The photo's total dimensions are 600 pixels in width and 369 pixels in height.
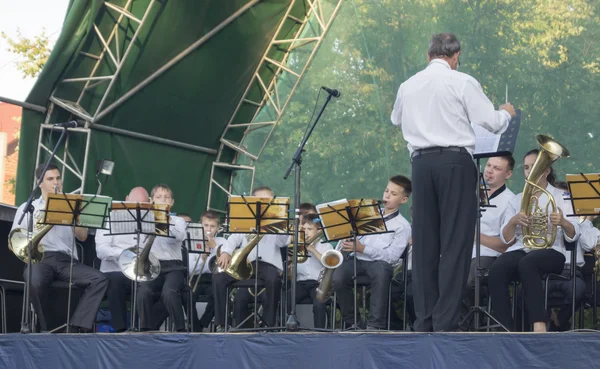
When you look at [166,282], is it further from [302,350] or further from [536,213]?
[536,213]

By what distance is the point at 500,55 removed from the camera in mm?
16344

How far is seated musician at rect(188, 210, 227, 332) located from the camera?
916 cm

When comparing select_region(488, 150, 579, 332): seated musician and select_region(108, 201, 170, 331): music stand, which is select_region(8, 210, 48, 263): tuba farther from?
select_region(488, 150, 579, 332): seated musician

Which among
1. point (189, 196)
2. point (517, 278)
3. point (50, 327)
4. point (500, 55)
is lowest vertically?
point (50, 327)

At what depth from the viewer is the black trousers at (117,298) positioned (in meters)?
8.38

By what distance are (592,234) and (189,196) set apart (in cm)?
693

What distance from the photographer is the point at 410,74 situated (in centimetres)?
1742

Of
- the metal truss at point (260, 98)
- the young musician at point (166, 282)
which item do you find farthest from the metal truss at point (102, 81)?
the young musician at point (166, 282)

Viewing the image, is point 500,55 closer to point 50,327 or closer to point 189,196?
point 189,196

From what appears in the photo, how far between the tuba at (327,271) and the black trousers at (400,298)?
586 millimetres

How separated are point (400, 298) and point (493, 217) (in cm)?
136

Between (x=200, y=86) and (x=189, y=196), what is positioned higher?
(x=200, y=86)

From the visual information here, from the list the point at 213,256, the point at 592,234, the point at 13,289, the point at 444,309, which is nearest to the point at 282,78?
the point at 213,256

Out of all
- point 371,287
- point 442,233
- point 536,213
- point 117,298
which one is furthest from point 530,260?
point 117,298
